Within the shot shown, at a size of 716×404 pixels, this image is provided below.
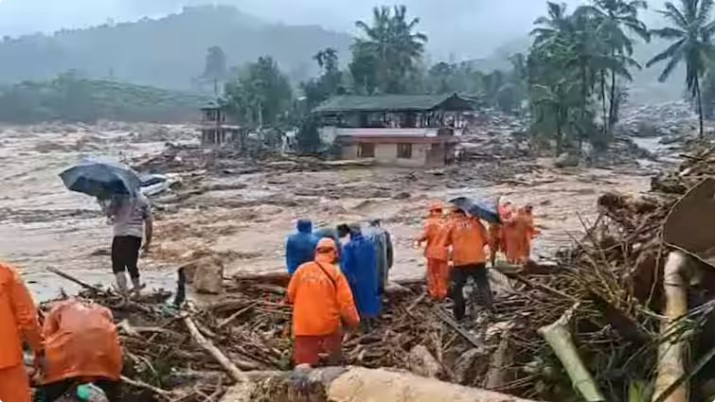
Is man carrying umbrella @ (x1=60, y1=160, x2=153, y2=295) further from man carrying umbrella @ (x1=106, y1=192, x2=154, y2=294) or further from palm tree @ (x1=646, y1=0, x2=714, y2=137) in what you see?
palm tree @ (x1=646, y1=0, x2=714, y2=137)

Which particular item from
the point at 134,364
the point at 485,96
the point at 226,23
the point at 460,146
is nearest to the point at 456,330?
the point at 134,364

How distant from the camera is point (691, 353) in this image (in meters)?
3.73

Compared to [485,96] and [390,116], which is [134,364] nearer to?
[390,116]

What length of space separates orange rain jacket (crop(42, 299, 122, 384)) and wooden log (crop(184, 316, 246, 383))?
920 millimetres

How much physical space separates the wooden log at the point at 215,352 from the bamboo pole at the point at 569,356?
155 centimetres

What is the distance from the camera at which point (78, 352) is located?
4.07 m

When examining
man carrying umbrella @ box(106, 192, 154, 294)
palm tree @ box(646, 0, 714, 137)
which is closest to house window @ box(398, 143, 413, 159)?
palm tree @ box(646, 0, 714, 137)

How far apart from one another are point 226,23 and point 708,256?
150m

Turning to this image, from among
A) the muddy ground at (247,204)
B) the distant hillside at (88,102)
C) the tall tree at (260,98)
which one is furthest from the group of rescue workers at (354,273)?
the distant hillside at (88,102)

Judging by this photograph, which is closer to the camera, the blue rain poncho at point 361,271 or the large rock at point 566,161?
the blue rain poncho at point 361,271

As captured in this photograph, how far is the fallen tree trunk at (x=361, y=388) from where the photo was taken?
3607 millimetres

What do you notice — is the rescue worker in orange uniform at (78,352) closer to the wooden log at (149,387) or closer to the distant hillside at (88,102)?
the wooden log at (149,387)

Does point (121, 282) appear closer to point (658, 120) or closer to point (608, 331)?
point (608, 331)

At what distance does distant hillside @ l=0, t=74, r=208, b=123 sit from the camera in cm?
5346
